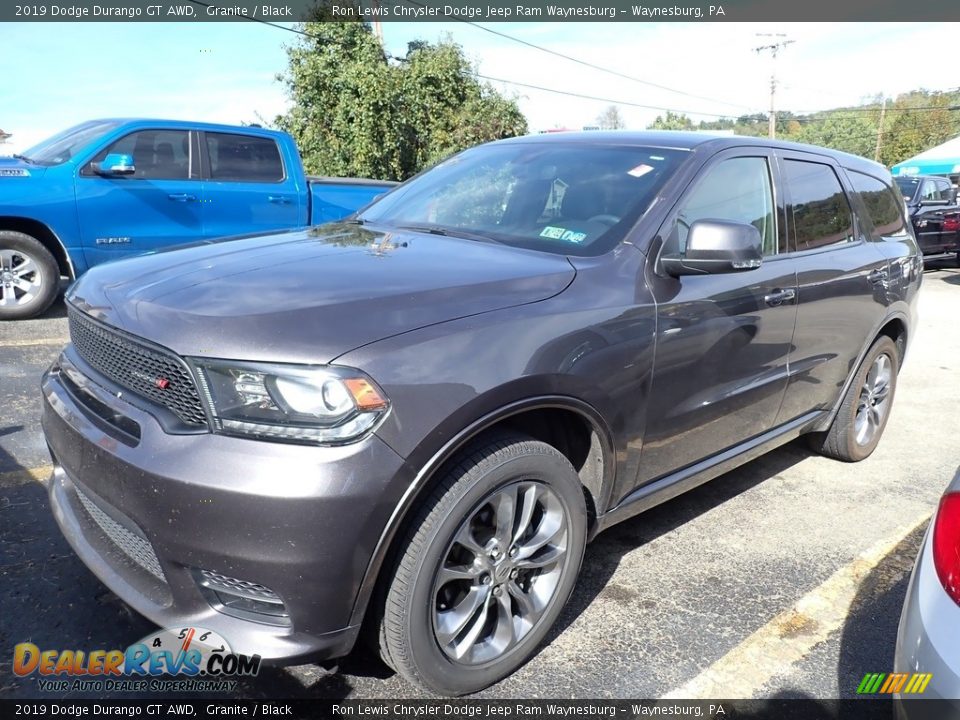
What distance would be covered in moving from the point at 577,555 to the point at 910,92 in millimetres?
103715

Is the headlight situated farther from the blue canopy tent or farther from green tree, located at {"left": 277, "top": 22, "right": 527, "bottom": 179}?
the blue canopy tent

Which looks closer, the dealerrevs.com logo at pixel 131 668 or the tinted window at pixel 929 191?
the dealerrevs.com logo at pixel 131 668

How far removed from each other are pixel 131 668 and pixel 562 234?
7.00ft

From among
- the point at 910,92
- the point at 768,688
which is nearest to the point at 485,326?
the point at 768,688

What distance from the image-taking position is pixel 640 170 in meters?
3.13

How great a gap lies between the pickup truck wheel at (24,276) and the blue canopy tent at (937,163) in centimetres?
3759

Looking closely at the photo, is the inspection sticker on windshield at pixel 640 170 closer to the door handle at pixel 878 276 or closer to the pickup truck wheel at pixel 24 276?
the door handle at pixel 878 276

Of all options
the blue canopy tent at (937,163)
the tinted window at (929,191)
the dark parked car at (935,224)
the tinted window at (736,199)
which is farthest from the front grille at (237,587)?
the blue canopy tent at (937,163)

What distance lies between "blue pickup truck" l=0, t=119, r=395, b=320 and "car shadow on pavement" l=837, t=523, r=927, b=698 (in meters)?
4.77

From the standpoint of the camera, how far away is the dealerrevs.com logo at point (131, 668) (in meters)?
2.30
